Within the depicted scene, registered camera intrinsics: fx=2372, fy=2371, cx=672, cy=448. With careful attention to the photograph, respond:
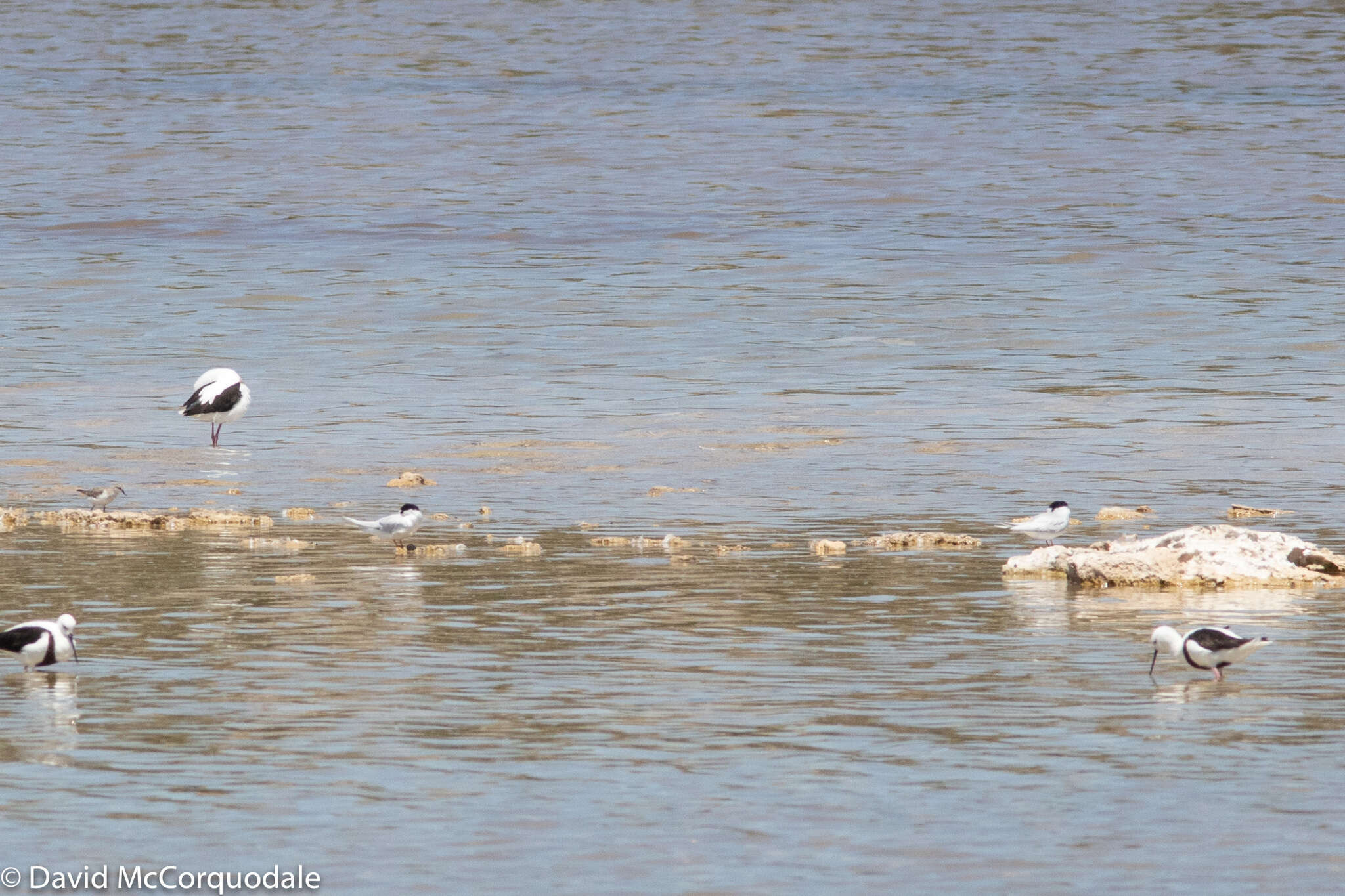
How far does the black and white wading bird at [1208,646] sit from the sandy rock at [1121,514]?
4.41 meters

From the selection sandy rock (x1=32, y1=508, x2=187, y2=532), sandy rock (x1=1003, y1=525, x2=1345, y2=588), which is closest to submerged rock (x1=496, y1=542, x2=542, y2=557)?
sandy rock (x1=32, y1=508, x2=187, y2=532)

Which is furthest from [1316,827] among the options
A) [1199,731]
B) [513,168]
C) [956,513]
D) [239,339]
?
[513,168]

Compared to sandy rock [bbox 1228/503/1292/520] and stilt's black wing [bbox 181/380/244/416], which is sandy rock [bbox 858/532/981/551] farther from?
stilt's black wing [bbox 181/380/244/416]

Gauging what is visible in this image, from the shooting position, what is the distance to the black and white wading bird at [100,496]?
1391 centimetres

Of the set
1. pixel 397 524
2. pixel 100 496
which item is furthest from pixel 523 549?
pixel 100 496

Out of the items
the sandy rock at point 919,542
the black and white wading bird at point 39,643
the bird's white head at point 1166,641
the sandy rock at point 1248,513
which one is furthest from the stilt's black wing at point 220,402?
the bird's white head at point 1166,641

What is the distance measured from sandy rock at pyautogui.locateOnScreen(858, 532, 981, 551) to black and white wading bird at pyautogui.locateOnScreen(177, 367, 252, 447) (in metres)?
6.73

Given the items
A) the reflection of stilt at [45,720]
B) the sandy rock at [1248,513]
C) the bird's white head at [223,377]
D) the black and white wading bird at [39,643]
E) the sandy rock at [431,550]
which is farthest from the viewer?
the bird's white head at [223,377]

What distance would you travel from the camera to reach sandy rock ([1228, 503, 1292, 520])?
14039 millimetres

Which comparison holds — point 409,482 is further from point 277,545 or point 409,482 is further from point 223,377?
point 223,377

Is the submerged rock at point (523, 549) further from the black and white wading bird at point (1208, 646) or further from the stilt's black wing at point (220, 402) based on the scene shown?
the stilt's black wing at point (220, 402)

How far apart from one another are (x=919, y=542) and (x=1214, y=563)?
183 centimetres

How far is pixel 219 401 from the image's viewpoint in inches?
713

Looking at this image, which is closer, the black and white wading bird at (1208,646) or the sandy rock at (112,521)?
the black and white wading bird at (1208,646)
